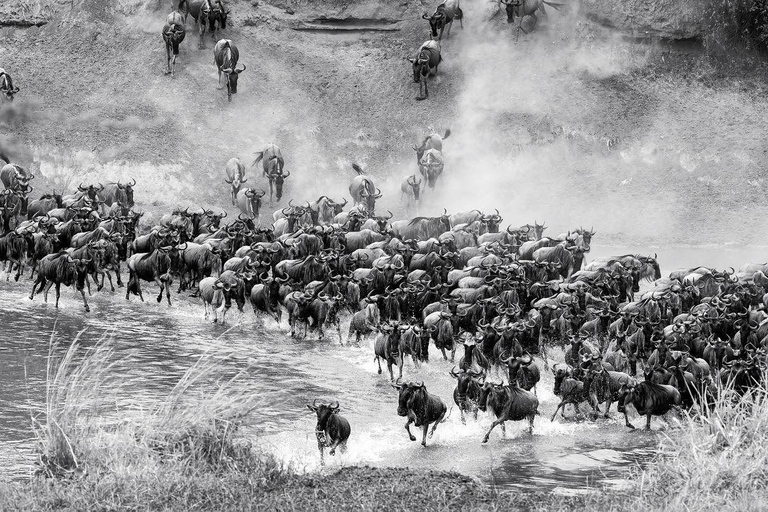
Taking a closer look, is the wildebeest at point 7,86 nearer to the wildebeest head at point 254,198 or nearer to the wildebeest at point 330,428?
the wildebeest head at point 254,198

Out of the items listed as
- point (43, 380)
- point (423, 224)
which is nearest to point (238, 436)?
point (43, 380)

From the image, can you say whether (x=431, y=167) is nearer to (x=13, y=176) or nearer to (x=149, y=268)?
(x=149, y=268)

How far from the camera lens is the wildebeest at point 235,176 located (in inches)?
1437

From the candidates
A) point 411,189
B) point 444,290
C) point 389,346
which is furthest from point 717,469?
point 411,189

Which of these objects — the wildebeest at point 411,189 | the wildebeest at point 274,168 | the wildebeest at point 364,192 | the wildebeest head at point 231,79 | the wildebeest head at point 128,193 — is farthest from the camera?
the wildebeest head at point 231,79

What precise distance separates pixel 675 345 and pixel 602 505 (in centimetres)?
769

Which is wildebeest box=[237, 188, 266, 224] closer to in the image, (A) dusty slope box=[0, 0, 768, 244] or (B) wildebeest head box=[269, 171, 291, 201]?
(B) wildebeest head box=[269, 171, 291, 201]

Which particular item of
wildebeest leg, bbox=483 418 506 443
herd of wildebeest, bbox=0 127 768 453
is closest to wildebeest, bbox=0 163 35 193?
herd of wildebeest, bbox=0 127 768 453

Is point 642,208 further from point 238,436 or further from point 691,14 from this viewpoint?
point 238,436

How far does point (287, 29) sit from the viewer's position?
144ft

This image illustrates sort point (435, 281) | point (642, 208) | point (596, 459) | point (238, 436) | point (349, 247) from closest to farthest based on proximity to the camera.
Result: 1. point (238, 436)
2. point (596, 459)
3. point (435, 281)
4. point (349, 247)
5. point (642, 208)

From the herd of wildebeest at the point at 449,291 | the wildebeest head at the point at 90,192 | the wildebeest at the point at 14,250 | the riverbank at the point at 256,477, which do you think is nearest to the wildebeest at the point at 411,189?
the herd of wildebeest at the point at 449,291

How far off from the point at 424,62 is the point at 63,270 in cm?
1702

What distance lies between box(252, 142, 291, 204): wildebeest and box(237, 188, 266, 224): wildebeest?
3.48 ft
